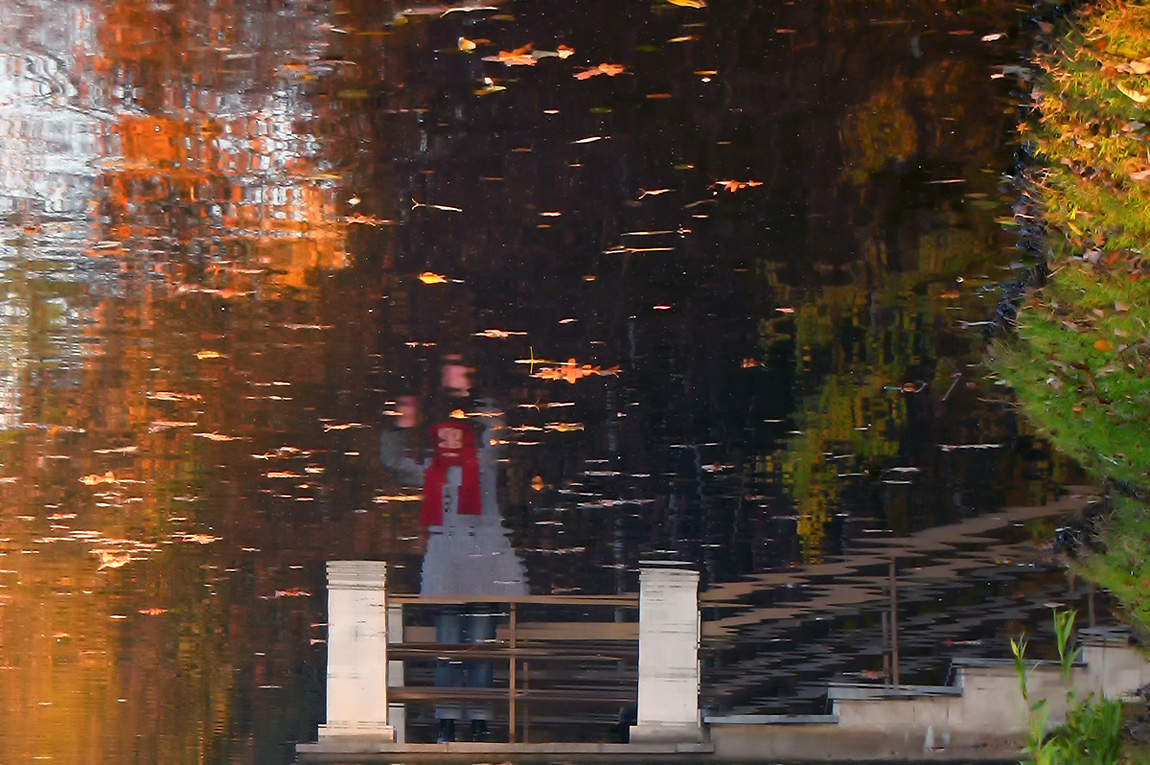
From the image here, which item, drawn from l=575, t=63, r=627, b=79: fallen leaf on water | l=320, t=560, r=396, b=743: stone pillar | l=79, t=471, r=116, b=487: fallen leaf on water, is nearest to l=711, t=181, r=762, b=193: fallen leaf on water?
l=575, t=63, r=627, b=79: fallen leaf on water

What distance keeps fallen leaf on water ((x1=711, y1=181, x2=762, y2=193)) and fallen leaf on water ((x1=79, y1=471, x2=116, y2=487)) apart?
88.5 inches

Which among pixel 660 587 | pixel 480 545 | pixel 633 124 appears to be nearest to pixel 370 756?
pixel 480 545

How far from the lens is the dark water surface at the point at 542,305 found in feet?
11.3

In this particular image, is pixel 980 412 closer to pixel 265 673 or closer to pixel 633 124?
pixel 633 124

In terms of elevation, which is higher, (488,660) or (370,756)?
(488,660)

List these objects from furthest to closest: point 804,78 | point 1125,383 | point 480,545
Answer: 1. point 480,545
2. point 804,78
3. point 1125,383

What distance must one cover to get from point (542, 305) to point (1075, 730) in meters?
2.00

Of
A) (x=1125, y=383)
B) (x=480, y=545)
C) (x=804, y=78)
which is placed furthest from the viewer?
(x=480, y=545)

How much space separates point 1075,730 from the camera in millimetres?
3035

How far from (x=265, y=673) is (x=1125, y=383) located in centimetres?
282

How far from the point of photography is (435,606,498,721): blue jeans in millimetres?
3680

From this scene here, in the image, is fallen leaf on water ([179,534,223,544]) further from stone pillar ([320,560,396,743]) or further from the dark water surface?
stone pillar ([320,560,396,743])

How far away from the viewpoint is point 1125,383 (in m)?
2.75

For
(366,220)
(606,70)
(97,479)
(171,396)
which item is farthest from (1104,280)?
(97,479)
